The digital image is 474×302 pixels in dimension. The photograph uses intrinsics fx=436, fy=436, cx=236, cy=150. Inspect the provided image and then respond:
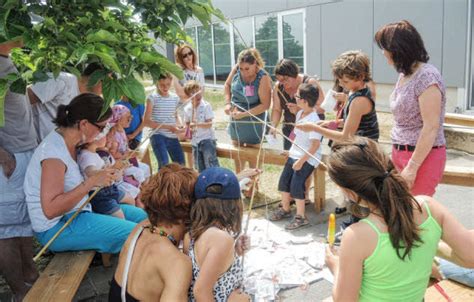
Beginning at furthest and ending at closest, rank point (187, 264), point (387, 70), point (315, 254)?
point (387, 70), point (315, 254), point (187, 264)

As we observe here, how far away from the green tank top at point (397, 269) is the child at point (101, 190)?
185cm

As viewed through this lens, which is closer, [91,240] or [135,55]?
[135,55]

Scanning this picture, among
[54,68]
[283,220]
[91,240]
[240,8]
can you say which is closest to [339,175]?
[54,68]

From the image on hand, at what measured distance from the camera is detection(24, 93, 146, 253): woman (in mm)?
2387

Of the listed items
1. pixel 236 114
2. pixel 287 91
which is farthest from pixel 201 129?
pixel 287 91

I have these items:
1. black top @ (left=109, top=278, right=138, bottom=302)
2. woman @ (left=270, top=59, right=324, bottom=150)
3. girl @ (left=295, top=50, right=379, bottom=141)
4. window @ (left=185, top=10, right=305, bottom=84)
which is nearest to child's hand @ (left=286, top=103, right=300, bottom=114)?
woman @ (left=270, top=59, right=324, bottom=150)

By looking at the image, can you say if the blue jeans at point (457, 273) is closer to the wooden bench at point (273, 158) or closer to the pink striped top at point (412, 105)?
the pink striped top at point (412, 105)

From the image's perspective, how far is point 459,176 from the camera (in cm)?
334

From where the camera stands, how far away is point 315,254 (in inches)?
132

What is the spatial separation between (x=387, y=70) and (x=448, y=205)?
18.0 ft

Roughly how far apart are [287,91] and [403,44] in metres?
1.94

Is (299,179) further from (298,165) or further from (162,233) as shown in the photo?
(162,233)

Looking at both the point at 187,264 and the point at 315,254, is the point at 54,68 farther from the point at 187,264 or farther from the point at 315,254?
the point at 315,254

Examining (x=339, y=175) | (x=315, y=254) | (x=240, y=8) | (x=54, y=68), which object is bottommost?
(x=315, y=254)
